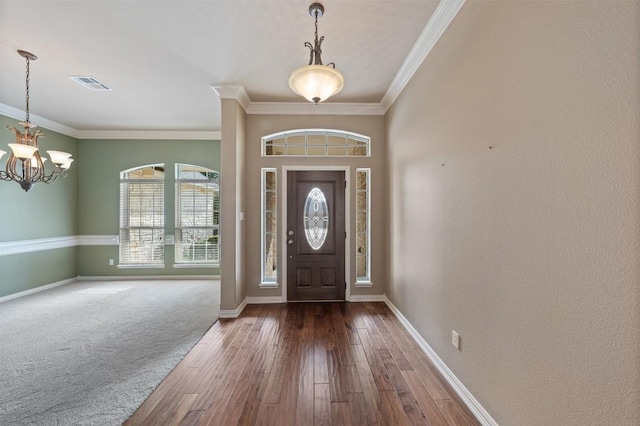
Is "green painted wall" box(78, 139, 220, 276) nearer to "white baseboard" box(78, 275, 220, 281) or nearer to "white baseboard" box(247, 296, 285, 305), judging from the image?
"white baseboard" box(78, 275, 220, 281)

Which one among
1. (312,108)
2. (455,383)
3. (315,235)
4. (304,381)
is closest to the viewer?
(455,383)

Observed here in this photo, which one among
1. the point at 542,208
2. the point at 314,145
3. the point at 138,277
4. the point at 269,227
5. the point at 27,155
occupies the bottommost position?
the point at 138,277

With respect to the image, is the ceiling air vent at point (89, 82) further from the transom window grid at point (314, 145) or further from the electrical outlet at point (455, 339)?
the electrical outlet at point (455, 339)

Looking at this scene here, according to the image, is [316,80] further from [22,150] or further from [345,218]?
[22,150]

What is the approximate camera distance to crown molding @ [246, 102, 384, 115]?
12.7 feet

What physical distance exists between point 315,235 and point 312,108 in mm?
1985

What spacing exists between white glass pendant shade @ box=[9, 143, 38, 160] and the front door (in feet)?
9.93

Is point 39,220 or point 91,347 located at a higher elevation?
point 39,220

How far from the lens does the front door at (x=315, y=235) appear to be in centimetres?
403

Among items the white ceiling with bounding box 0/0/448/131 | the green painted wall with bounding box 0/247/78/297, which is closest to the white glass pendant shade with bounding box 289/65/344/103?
the white ceiling with bounding box 0/0/448/131

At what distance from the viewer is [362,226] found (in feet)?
13.6

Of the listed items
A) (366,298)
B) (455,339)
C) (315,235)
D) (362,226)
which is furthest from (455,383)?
(315,235)

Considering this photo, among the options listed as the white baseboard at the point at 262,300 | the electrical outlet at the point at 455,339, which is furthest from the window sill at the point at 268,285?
the electrical outlet at the point at 455,339

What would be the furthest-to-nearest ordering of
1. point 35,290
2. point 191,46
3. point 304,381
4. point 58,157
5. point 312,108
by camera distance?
1. point 35,290
2. point 312,108
3. point 58,157
4. point 191,46
5. point 304,381
